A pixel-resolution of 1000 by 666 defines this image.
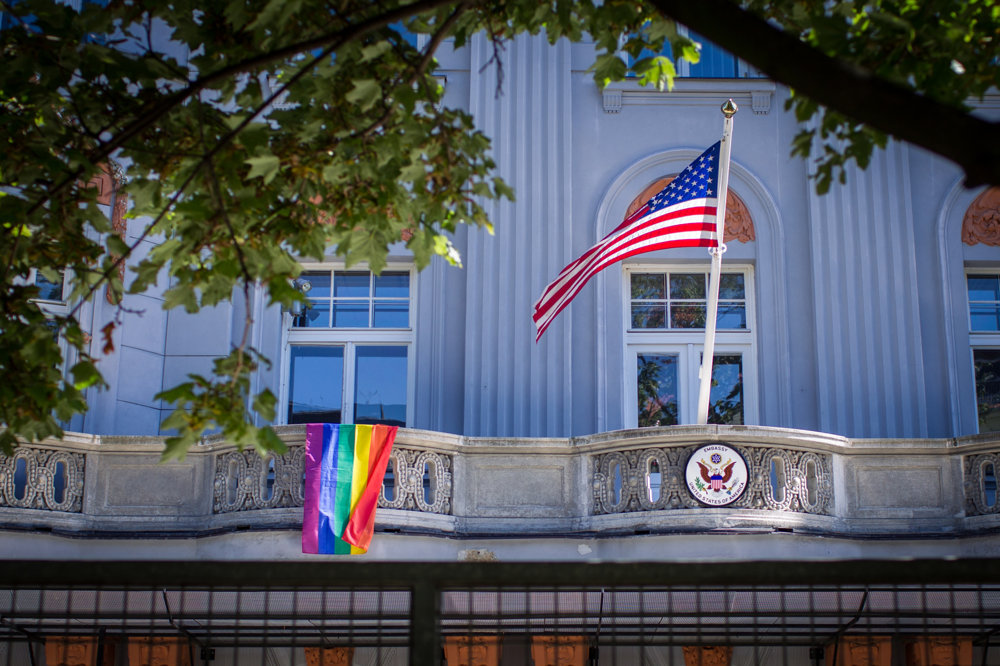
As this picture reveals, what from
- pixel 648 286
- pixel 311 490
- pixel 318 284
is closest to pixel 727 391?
pixel 648 286

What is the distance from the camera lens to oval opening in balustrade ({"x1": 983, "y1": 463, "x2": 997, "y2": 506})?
14.5m

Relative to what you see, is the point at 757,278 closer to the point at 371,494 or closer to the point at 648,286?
the point at 648,286

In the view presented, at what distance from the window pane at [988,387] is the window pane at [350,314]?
8053 millimetres

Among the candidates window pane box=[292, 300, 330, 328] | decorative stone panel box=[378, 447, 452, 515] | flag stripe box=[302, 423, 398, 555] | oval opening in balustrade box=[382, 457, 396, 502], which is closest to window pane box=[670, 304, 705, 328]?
decorative stone panel box=[378, 447, 452, 515]

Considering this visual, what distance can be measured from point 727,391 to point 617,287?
197 centimetres

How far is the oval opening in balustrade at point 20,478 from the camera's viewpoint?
1459 cm

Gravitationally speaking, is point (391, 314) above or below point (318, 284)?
below

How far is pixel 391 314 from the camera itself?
16953 millimetres

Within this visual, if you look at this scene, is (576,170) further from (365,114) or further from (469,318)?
(365,114)

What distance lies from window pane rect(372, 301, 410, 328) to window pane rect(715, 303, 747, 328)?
4167 mm

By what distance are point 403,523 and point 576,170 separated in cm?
572

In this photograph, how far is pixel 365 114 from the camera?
23.3 feet

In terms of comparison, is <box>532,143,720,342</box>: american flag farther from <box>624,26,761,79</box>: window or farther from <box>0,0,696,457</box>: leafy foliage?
<box>0,0,696,457</box>: leafy foliage

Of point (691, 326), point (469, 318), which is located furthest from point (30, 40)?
point (691, 326)
